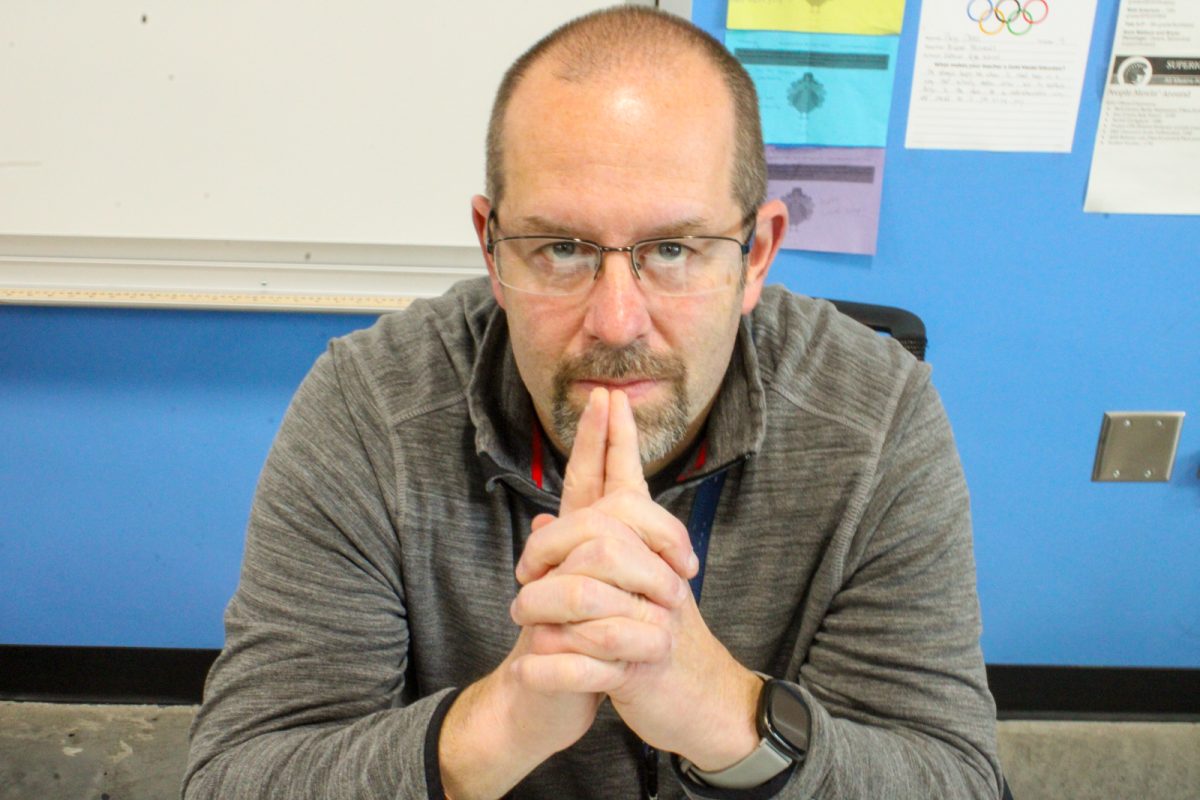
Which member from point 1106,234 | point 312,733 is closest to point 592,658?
point 312,733

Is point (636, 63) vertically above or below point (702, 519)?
above

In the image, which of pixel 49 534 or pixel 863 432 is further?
pixel 49 534

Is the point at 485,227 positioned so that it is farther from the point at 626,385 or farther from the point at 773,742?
the point at 773,742

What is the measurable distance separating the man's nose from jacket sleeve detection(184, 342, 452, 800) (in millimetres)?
279

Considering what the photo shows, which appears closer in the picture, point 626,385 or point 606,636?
point 606,636

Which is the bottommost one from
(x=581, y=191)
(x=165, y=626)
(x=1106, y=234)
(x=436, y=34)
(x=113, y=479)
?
(x=165, y=626)

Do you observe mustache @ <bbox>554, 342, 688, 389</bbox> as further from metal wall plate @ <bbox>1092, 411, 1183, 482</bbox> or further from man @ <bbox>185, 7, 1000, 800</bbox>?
metal wall plate @ <bbox>1092, 411, 1183, 482</bbox>

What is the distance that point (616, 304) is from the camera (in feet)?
2.82

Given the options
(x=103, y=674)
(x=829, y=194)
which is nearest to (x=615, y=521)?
(x=829, y=194)

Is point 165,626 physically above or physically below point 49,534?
below

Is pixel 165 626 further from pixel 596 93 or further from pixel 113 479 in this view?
pixel 596 93

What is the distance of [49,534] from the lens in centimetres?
196

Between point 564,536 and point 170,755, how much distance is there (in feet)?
5.50

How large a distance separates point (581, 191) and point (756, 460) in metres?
0.36
